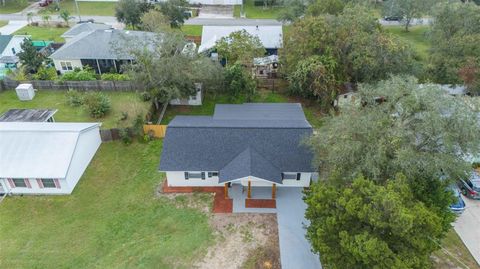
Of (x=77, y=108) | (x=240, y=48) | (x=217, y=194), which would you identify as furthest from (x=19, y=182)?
(x=240, y=48)

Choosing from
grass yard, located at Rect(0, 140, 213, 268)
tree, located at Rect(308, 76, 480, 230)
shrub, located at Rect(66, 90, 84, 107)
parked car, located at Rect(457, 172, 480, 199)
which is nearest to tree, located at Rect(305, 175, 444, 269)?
tree, located at Rect(308, 76, 480, 230)

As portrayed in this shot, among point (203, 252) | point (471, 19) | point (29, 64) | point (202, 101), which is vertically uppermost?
point (471, 19)

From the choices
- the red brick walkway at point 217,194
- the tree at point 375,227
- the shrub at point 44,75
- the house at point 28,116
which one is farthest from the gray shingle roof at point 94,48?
the tree at point 375,227

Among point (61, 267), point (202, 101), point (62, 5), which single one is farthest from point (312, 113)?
point (62, 5)

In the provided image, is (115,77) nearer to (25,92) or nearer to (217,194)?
(25,92)

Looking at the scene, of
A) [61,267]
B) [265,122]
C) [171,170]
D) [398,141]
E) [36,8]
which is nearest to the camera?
[398,141]

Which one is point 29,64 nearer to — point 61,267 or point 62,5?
point 61,267

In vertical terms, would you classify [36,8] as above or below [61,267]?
above
